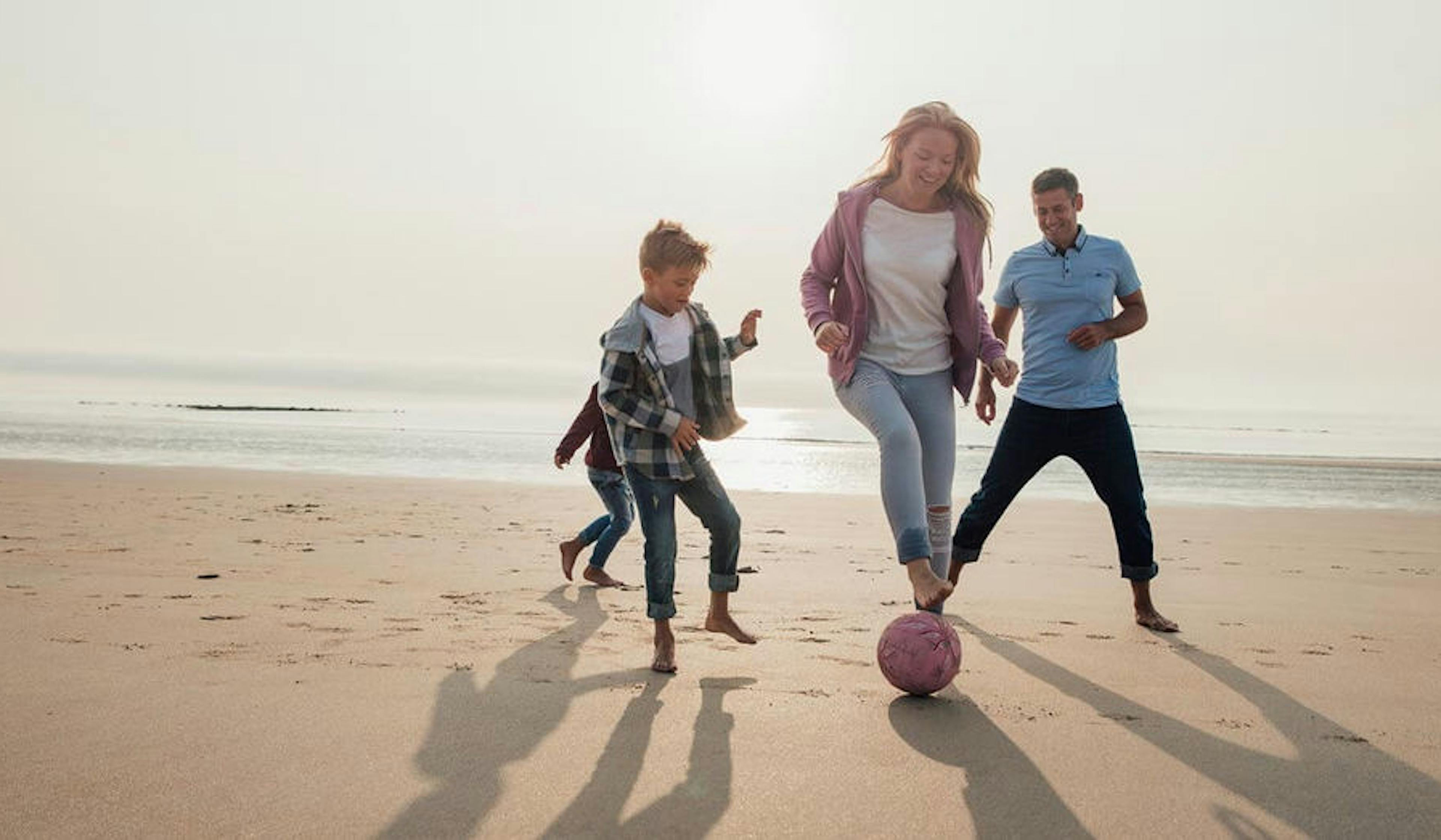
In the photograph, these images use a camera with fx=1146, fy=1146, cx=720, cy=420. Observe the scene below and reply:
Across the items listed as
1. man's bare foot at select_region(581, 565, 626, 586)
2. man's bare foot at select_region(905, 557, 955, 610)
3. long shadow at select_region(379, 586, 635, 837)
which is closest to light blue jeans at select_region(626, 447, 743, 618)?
long shadow at select_region(379, 586, 635, 837)

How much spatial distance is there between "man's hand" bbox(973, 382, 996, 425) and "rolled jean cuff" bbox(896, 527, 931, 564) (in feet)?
3.18

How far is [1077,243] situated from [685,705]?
3.07 metres

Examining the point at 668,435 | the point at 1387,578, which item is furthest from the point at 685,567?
the point at 1387,578

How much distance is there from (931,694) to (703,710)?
830 mm

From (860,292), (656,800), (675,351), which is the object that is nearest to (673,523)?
(675,351)

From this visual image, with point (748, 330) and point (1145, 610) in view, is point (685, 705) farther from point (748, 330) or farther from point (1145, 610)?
point (1145, 610)

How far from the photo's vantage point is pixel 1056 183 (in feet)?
17.9

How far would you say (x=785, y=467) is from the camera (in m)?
21.5

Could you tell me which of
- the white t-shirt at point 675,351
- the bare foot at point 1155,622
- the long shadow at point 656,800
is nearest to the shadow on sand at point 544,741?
the long shadow at point 656,800

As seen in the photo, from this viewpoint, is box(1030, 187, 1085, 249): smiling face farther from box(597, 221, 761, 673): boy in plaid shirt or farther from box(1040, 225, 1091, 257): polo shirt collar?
box(597, 221, 761, 673): boy in plaid shirt

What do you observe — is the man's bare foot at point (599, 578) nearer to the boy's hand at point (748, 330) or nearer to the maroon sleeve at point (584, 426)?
the maroon sleeve at point (584, 426)

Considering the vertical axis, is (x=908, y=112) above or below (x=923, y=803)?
above

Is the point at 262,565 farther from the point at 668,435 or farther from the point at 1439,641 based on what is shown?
the point at 1439,641

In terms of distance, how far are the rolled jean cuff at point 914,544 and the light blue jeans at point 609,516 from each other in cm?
289
